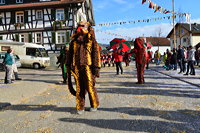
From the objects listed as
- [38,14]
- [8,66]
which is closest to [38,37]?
[38,14]

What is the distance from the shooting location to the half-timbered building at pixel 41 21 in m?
27.0

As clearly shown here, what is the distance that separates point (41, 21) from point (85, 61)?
24.9 m

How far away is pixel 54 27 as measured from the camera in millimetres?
27109

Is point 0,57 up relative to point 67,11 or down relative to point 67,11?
down

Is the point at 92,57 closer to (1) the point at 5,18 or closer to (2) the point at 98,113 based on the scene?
(2) the point at 98,113

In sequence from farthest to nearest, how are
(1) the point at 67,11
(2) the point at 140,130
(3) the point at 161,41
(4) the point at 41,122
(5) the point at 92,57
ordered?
(3) the point at 161,41 → (1) the point at 67,11 → (5) the point at 92,57 → (4) the point at 41,122 → (2) the point at 140,130

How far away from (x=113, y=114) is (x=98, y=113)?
0.34 m

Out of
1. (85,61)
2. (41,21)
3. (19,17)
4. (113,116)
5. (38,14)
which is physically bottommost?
(113,116)

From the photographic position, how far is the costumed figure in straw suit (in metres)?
4.74

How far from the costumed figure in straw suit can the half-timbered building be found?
73.9ft

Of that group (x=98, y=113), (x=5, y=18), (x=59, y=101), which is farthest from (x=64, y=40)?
(x=98, y=113)

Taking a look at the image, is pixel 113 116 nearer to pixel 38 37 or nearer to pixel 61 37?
pixel 61 37

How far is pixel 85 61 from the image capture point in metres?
4.73

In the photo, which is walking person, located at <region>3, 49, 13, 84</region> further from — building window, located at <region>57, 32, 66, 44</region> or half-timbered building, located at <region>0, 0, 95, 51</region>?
building window, located at <region>57, 32, 66, 44</region>
